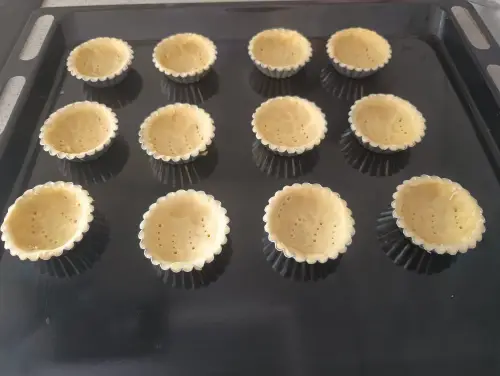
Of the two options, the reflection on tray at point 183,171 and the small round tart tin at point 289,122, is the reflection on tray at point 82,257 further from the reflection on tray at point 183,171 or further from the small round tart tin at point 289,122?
the small round tart tin at point 289,122

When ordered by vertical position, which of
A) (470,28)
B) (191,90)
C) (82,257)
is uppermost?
(470,28)

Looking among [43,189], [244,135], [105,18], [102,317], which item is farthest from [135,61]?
[102,317]

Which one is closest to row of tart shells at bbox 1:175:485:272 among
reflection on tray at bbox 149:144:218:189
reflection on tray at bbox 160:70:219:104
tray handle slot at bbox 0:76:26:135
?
reflection on tray at bbox 149:144:218:189

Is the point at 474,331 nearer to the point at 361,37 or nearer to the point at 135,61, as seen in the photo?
the point at 361,37

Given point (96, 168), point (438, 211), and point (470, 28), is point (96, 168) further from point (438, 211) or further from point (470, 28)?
point (470, 28)

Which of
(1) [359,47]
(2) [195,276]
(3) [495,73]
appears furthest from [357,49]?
(2) [195,276]

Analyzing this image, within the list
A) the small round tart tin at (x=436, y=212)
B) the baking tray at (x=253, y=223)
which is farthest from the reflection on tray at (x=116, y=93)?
the small round tart tin at (x=436, y=212)

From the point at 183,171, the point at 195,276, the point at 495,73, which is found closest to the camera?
the point at 195,276
